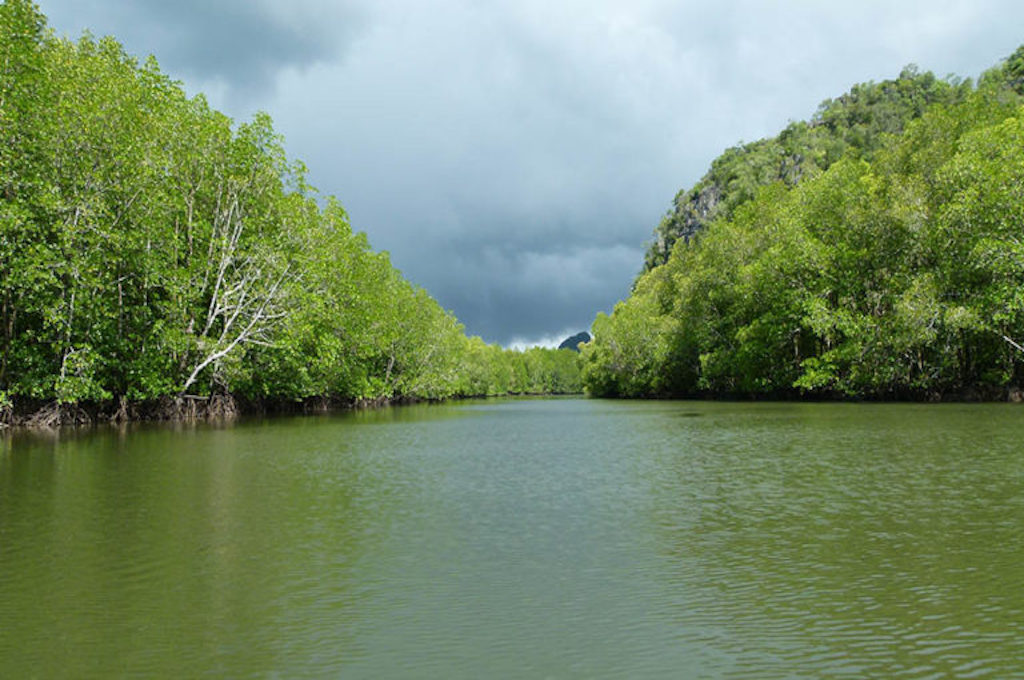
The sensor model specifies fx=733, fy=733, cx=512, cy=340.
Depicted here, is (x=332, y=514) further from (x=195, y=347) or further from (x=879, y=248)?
(x=879, y=248)

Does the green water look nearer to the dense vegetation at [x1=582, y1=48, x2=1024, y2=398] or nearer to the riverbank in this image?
the riverbank

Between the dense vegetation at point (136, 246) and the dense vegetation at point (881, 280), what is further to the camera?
the dense vegetation at point (881, 280)

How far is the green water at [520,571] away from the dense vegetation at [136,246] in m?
14.4

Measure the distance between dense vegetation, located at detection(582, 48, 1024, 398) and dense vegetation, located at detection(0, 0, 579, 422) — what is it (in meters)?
32.3

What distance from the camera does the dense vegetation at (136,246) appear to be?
25.8 m

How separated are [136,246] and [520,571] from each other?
26947 millimetres

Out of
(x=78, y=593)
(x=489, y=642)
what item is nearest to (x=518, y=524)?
(x=489, y=642)

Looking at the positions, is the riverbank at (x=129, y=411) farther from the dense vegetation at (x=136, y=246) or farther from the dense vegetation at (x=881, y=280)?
the dense vegetation at (x=881, y=280)

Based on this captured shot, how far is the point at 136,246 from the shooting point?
1140 inches

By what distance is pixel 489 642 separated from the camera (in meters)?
5.31

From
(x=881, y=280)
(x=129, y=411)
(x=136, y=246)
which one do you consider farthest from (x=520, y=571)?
(x=881, y=280)

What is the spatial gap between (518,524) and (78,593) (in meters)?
5.09

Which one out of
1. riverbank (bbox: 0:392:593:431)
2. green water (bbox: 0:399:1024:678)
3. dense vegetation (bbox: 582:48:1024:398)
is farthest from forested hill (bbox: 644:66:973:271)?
green water (bbox: 0:399:1024:678)

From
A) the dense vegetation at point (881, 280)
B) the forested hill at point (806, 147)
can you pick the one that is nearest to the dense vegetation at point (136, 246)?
the dense vegetation at point (881, 280)
